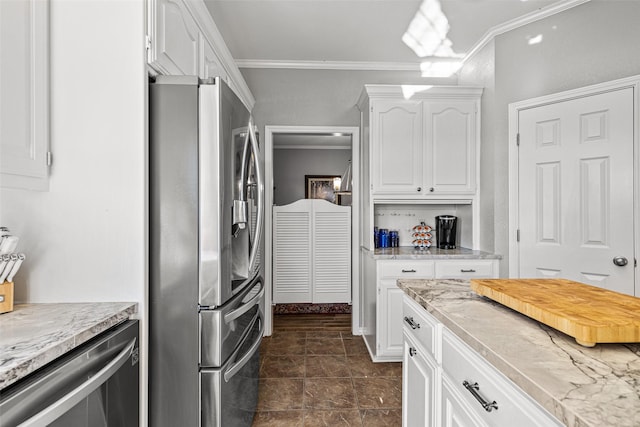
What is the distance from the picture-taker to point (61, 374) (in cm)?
86

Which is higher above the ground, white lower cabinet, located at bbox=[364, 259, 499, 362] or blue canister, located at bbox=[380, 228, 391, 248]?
blue canister, located at bbox=[380, 228, 391, 248]

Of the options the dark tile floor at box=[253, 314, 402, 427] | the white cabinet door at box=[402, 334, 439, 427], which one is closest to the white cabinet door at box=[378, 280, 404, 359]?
the dark tile floor at box=[253, 314, 402, 427]

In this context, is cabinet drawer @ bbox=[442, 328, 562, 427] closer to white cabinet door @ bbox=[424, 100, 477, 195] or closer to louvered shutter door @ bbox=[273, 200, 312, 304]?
white cabinet door @ bbox=[424, 100, 477, 195]

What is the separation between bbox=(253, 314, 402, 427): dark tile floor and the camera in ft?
6.57

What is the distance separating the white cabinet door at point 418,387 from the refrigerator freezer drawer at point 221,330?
Result: 2.61ft

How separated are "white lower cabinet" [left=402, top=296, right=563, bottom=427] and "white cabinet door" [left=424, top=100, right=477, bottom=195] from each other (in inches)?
69.5

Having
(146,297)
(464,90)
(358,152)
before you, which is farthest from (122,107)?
(464,90)

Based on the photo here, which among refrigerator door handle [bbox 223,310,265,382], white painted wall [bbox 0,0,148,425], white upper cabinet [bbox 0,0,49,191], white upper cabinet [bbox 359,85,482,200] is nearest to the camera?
white upper cabinet [bbox 0,0,49,191]

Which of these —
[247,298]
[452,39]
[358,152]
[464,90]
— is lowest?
[247,298]

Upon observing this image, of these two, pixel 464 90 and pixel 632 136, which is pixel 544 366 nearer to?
pixel 632 136

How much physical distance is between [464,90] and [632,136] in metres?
1.23

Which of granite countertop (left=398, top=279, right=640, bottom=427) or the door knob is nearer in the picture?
granite countertop (left=398, top=279, right=640, bottom=427)

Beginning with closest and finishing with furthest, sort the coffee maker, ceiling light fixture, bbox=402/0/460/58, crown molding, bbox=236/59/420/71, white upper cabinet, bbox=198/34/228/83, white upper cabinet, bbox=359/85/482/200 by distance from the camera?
1. white upper cabinet, bbox=198/34/228/83
2. ceiling light fixture, bbox=402/0/460/58
3. white upper cabinet, bbox=359/85/482/200
4. the coffee maker
5. crown molding, bbox=236/59/420/71

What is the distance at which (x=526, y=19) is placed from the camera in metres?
2.51
